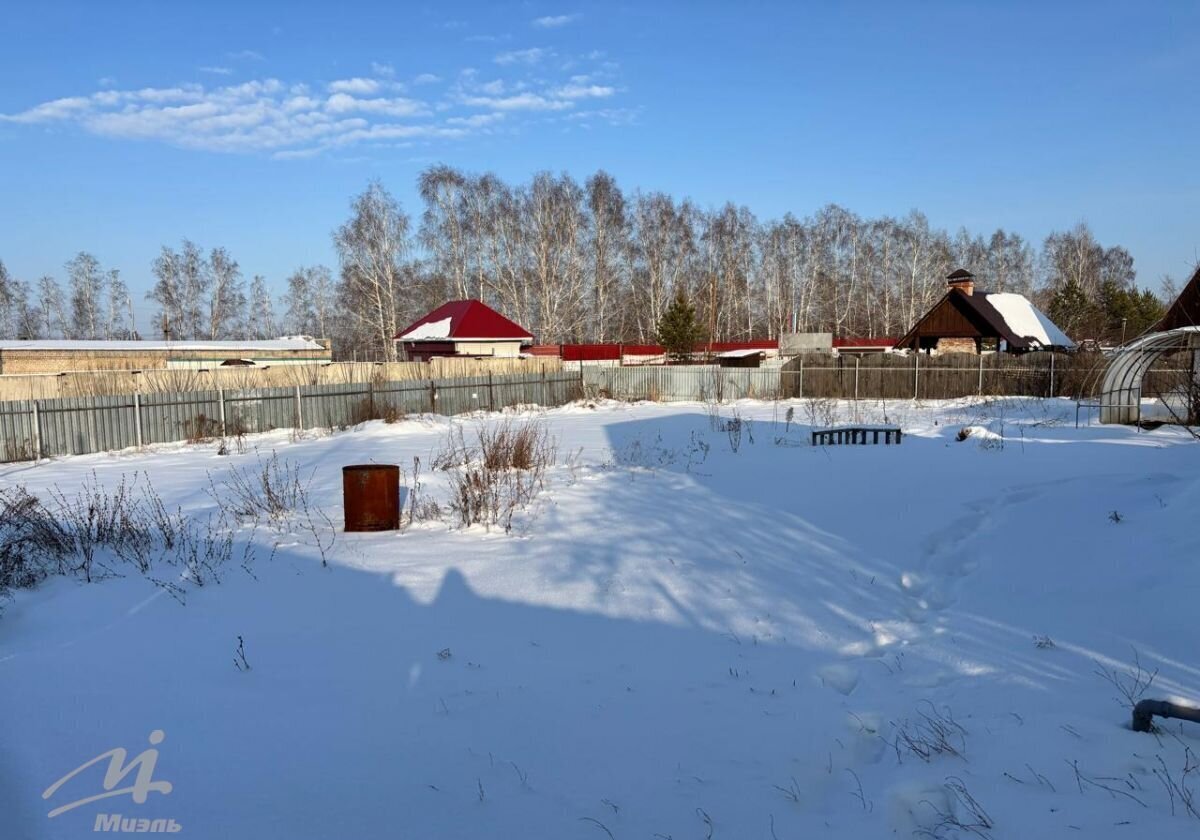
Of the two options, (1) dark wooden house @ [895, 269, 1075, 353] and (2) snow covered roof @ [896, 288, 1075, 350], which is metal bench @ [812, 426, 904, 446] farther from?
(2) snow covered roof @ [896, 288, 1075, 350]

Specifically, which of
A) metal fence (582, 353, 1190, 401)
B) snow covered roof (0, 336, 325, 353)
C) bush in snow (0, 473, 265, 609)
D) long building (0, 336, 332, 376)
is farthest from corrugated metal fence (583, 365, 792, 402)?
bush in snow (0, 473, 265, 609)

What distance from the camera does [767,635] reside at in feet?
15.5

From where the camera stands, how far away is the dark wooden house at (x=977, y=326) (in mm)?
30625

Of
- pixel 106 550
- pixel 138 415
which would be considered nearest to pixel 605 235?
pixel 138 415

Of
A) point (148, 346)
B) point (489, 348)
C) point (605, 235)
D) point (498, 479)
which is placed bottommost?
point (498, 479)

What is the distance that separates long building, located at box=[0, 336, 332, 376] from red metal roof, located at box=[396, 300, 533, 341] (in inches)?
211

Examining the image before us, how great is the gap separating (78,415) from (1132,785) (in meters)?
18.7

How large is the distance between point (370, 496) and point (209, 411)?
1299 centimetres

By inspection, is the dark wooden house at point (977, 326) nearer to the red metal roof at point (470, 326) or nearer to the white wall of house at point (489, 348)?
the white wall of house at point (489, 348)

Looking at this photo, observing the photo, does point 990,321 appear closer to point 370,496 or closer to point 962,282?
point 962,282

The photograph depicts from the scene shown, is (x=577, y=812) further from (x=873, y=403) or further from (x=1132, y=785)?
(x=873, y=403)

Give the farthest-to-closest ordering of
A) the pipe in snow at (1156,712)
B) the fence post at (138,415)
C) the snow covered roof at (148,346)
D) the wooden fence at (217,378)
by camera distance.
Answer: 1. the snow covered roof at (148,346)
2. the wooden fence at (217,378)
3. the fence post at (138,415)
4. the pipe in snow at (1156,712)

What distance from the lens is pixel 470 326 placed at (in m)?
32.3

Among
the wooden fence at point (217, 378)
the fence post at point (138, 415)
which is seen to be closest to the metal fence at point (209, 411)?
the fence post at point (138, 415)
